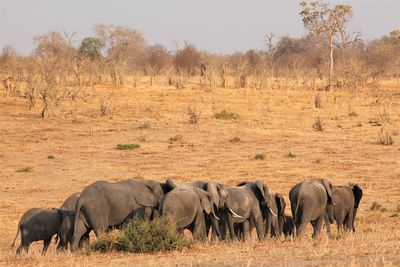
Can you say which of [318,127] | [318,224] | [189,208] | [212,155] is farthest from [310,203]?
[318,127]

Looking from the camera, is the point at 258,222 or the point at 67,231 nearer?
the point at 67,231

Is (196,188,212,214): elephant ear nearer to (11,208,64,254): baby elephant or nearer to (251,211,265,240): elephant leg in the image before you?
(251,211,265,240): elephant leg

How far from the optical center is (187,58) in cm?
6031

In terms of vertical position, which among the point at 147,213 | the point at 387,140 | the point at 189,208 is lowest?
the point at 387,140

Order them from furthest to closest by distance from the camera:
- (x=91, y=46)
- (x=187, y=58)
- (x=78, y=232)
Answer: (x=91, y=46) → (x=187, y=58) → (x=78, y=232)

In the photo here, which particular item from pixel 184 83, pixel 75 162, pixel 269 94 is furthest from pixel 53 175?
pixel 184 83

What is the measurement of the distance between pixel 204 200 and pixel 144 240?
160 centimetres

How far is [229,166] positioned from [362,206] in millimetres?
5600

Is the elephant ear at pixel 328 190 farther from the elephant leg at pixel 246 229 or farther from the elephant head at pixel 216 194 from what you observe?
Answer: the elephant head at pixel 216 194

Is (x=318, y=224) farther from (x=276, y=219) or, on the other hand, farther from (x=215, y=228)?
(x=215, y=228)

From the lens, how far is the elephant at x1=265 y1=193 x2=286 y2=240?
11758 mm

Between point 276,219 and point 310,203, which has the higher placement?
point 310,203

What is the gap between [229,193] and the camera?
11.4 meters

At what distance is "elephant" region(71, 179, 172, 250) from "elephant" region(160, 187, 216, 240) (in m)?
0.41
